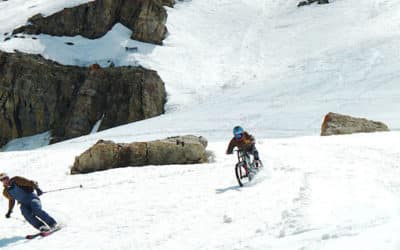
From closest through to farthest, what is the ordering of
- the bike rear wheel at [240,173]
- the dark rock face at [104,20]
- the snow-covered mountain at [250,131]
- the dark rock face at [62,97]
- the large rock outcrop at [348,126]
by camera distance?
the snow-covered mountain at [250,131] < the bike rear wheel at [240,173] < the large rock outcrop at [348,126] < the dark rock face at [62,97] < the dark rock face at [104,20]

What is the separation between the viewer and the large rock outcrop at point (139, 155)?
21.0m

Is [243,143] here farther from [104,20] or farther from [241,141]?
[104,20]

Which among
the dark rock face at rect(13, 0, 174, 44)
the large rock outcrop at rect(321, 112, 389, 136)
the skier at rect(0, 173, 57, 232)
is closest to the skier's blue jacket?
the skier at rect(0, 173, 57, 232)

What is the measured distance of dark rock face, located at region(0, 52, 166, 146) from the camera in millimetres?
49531

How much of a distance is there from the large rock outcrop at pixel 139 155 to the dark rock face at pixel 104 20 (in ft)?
124

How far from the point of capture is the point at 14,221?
44.1 feet

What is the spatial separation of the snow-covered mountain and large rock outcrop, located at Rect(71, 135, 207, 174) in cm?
94

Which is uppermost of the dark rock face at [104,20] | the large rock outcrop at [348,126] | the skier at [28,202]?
the dark rock face at [104,20]

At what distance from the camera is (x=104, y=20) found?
59.0m

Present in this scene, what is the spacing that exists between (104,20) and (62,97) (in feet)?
40.7

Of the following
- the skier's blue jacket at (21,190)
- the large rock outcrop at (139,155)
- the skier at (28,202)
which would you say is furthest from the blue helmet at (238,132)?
the large rock outcrop at (139,155)

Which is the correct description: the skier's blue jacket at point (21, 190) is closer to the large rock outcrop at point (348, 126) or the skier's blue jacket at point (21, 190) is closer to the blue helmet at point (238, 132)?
the blue helmet at point (238, 132)

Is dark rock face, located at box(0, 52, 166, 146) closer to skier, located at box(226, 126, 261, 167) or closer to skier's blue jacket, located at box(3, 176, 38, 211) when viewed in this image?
skier, located at box(226, 126, 261, 167)

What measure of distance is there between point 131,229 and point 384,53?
129ft
